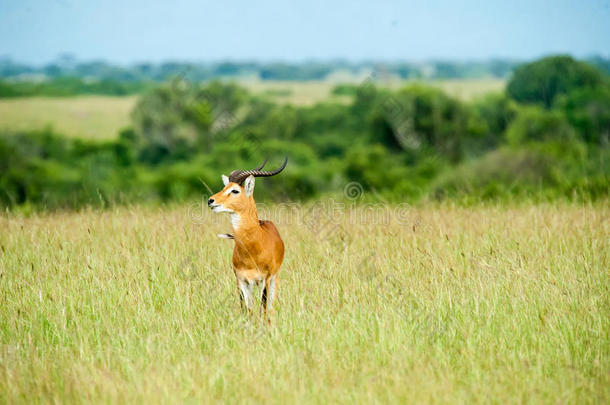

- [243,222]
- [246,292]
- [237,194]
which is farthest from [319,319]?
[237,194]

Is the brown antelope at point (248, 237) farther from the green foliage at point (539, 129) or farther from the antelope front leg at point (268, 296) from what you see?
the green foliage at point (539, 129)

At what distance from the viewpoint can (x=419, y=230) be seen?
8773 millimetres

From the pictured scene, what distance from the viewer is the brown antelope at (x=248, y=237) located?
487cm

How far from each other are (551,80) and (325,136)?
31797mm

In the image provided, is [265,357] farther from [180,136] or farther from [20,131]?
[20,131]

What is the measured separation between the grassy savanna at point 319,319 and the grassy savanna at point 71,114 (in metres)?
83.5

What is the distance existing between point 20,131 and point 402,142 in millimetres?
49947

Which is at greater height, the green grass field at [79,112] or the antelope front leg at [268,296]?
the green grass field at [79,112]

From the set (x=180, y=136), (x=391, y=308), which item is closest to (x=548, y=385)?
(x=391, y=308)

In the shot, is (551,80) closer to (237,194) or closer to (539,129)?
(539,129)

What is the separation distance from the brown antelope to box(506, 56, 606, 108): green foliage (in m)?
84.5

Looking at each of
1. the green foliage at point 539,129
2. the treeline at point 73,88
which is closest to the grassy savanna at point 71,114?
the treeline at point 73,88

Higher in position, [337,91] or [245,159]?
[337,91]

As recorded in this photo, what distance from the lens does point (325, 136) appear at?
85.9 metres
